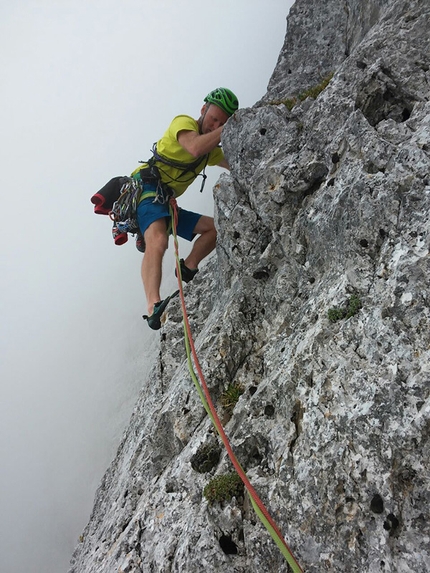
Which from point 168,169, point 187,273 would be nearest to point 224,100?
point 168,169

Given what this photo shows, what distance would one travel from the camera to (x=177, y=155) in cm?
934

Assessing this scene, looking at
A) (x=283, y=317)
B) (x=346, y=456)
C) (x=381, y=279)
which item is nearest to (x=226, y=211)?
(x=283, y=317)

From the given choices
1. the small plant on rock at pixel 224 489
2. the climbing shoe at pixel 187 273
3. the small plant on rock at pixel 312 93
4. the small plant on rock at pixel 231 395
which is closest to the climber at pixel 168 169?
the climbing shoe at pixel 187 273

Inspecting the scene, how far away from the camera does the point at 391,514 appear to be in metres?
4.10

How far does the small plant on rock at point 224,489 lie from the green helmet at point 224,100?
7.55m

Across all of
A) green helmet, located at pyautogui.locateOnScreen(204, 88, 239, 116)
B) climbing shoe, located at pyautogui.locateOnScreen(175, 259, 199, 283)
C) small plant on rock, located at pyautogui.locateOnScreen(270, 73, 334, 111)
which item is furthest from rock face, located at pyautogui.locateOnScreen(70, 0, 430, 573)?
climbing shoe, located at pyautogui.locateOnScreen(175, 259, 199, 283)

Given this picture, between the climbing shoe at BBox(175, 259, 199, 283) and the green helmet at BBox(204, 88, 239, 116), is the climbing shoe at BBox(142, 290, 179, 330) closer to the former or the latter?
the climbing shoe at BBox(175, 259, 199, 283)

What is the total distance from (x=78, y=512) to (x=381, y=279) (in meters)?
53.4

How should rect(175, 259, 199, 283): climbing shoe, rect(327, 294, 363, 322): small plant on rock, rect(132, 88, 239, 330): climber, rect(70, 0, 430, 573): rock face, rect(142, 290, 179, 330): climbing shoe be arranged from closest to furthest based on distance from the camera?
rect(70, 0, 430, 573): rock face < rect(327, 294, 363, 322): small plant on rock < rect(132, 88, 239, 330): climber < rect(142, 290, 179, 330): climbing shoe < rect(175, 259, 199, 283): climbing shoe

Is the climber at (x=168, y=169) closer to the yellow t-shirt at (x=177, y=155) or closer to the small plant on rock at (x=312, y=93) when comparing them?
the yellow t-shirt at (x=177, y=155)

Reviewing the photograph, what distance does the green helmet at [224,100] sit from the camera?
9.27 metres

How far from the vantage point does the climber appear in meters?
8.88

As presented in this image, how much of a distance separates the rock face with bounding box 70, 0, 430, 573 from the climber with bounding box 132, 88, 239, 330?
2.00 feet

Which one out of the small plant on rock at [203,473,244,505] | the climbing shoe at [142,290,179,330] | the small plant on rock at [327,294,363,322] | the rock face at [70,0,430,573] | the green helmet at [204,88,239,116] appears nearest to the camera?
the rock face at [70,0,430,573]
